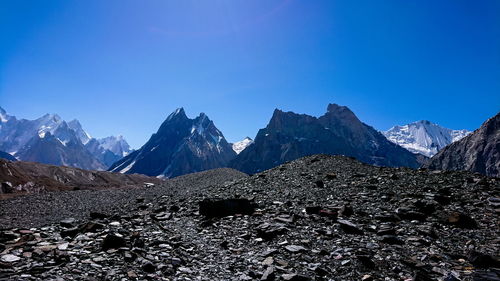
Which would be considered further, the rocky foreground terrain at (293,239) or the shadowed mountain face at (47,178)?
the shadowed mountain face at (47,178)

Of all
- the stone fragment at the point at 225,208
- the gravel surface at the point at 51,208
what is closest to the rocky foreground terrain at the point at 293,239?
the stone fragment at the point at 225,208

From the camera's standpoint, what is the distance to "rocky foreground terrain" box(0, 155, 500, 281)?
10.8 metres

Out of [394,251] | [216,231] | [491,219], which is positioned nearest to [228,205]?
[216,231]

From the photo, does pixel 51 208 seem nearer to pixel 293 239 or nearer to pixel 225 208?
pixel 225 208

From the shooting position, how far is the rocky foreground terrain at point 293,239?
10750 millimetres

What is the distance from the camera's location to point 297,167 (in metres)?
35.3

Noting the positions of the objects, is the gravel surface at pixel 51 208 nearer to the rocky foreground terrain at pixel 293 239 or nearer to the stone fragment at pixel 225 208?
the rocky foreground terrain at pixel 293 239

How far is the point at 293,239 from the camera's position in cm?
1441

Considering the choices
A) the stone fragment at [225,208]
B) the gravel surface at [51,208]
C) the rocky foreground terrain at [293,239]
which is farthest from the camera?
the gravel surface at [51,208]

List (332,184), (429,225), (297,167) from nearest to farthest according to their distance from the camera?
(429,225), (332,184), (297,167)

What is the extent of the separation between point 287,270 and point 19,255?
10.1 metres

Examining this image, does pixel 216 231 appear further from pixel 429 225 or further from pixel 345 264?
pixel 429 225

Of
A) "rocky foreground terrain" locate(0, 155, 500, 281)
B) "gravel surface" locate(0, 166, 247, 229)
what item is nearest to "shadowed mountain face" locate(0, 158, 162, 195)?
"gravel surface" locate(0, 166, 247, 229)

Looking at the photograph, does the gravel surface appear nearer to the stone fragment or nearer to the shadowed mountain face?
the stone fragment
